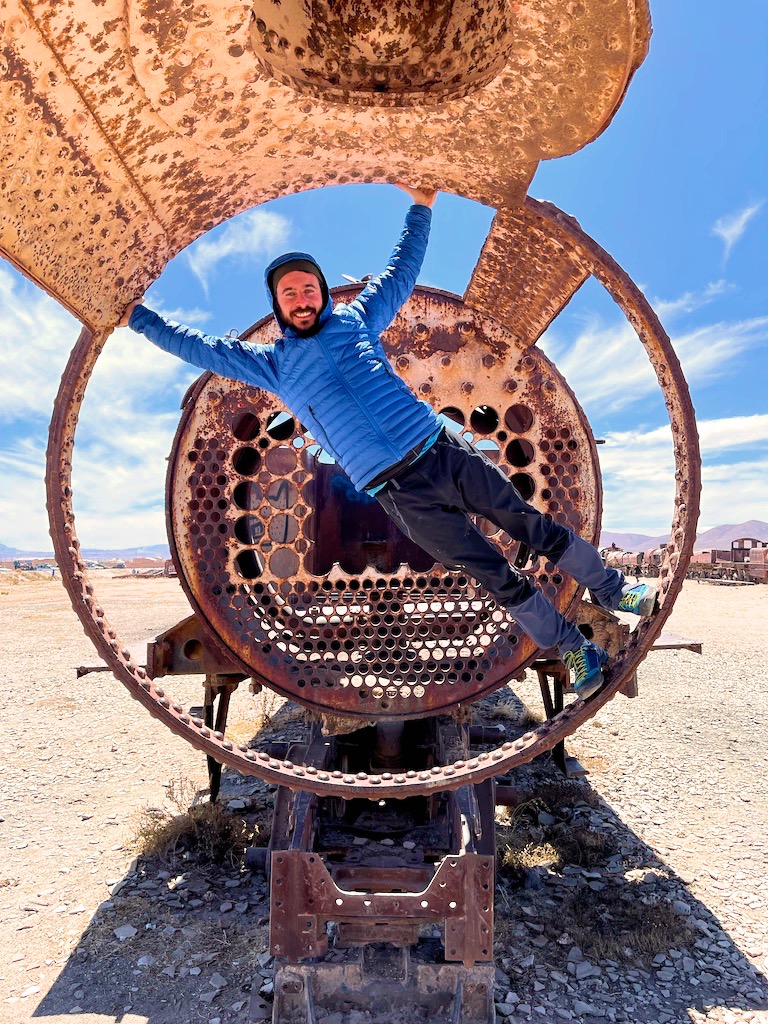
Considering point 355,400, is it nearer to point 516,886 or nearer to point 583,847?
point 516,886

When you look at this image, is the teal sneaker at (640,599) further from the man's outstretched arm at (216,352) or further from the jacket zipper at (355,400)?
the man's outstretched arm at (216,352)

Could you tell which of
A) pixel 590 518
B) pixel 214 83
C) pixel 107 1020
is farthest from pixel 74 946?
pixel 214 83

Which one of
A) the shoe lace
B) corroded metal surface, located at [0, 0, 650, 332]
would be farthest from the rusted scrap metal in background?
the shoe lace

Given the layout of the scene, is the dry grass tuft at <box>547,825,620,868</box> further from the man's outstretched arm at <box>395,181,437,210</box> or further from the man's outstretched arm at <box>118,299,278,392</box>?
the man's outstretched arm at <box>395,181,437,210</box>

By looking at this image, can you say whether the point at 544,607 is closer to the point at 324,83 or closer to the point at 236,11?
the point at 324,83

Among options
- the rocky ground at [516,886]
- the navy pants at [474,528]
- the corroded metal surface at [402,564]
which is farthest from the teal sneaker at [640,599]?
the rocky ground at [516,886]

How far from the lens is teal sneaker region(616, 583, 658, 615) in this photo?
83.1 inches

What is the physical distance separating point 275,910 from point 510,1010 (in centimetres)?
88

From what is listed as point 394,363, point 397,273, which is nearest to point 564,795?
point 394,363

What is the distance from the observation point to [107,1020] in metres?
2.18

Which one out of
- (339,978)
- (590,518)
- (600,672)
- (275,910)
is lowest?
(339,978)

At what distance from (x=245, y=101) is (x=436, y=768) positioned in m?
1.95

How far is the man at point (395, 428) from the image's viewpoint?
2.06m

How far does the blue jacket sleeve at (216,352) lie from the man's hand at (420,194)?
2.24 ft
